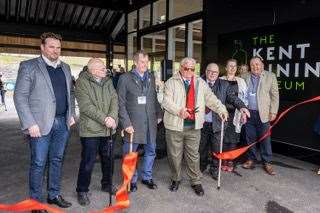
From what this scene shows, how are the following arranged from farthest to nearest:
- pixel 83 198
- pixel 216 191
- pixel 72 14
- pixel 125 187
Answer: pixel 72 14 → pixel 216 191 → pixel 83 198 → pixel 125 187

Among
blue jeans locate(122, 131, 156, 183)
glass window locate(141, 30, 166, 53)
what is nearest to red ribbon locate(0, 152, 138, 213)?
blue jeans locate(122, 131, 156, 183)

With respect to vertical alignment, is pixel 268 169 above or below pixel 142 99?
below

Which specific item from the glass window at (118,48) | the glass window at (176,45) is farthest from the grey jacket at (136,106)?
the glass window at (118,48)

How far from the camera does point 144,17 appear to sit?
440 inches

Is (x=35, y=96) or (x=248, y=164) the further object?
(x=248, y=164)

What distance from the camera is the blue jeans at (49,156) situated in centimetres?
328

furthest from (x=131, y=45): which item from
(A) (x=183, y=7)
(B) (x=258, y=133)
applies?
(B) (x=258, y=133)

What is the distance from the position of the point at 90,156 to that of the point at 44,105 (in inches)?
29.7

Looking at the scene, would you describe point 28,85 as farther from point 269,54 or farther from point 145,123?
point 269,54

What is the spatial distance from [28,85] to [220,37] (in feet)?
15.9

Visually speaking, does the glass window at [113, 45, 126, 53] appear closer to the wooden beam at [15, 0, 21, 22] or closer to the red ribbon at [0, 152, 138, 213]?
the wooden beam at [15, 0, 21, 22]

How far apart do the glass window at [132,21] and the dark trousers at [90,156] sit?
8627 mm

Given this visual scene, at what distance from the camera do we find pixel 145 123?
4.04 metres

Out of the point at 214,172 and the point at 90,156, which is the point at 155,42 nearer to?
the point at 214,172
